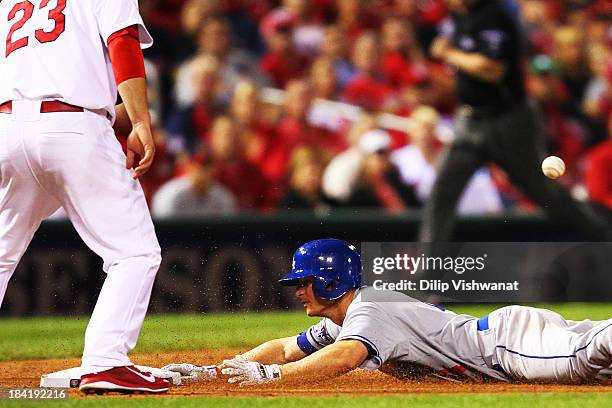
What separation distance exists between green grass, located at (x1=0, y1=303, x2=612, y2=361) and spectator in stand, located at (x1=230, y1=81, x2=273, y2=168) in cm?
156

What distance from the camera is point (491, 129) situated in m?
8.32

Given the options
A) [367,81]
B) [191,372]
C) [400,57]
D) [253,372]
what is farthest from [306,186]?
[253,372]

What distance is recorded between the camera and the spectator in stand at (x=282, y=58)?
10.4 metres

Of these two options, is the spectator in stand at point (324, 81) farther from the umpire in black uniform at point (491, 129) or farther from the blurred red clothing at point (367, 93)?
the umpire in black uniform at point (491, 129)

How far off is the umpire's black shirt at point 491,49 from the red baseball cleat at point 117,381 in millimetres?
4688

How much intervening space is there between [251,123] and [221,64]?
80 centimetres

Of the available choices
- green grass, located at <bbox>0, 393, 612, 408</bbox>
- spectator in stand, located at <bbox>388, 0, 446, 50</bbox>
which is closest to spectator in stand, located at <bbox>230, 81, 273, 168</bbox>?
spectator in stand, located at <bbox>388, 0, 446, 50</bbox>

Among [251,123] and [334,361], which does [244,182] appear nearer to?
[251,123]

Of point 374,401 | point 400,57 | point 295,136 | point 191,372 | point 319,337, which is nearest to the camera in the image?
point 374,401

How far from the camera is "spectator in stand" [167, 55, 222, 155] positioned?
9750 millimetres

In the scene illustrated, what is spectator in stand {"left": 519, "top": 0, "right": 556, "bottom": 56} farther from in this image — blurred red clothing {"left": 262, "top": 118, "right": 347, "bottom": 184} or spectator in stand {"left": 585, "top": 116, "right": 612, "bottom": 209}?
blurred red clothing {"left": 262, "top": 118, "right": 347, "bottom": 184}

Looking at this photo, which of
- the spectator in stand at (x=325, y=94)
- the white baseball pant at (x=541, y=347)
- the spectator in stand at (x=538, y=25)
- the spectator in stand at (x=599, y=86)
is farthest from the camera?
the spectator in stand at (x=538, y=25)

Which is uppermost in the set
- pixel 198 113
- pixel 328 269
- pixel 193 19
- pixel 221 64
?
pixel 193 19

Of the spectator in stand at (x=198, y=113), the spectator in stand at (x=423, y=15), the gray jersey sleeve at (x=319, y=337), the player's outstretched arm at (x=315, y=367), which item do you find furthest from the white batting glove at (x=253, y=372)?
the spectator in stand at (x=423, y=15)
